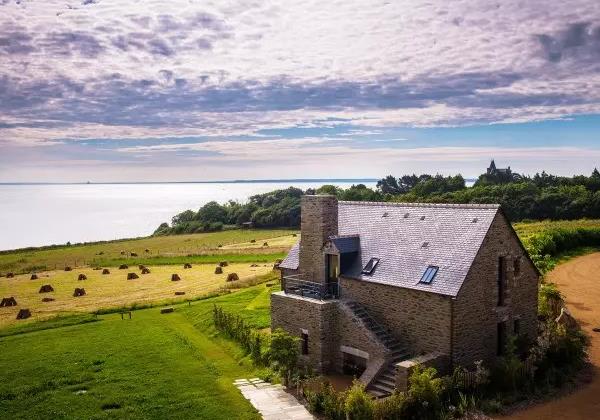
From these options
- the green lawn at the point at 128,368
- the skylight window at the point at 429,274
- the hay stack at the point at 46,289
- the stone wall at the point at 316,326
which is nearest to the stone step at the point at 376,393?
the stone wall at the point at 316,326

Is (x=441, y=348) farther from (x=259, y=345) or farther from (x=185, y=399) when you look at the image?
(x=185, y=399)

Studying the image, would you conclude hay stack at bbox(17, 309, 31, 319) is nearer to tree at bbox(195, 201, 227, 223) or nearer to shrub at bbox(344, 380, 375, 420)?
shrub at bbox(344, 380, 375, 420)

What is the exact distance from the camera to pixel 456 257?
25.5 m

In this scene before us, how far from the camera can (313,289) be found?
3031 cm

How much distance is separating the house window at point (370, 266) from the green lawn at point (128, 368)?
8.33 metres

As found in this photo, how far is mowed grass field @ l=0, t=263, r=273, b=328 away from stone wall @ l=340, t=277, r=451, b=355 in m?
24.2

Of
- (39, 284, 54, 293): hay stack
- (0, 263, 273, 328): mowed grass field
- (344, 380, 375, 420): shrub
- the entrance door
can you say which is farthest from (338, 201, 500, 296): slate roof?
(39, 284, 54, 293): hay stack

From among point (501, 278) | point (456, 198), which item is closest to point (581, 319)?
point (501, 278)

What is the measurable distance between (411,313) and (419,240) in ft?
13.7

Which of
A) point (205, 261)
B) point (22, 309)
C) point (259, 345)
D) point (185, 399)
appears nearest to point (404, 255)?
Answer: point (259, 345)

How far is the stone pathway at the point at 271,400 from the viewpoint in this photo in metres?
23.0

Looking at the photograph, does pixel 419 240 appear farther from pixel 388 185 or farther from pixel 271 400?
pixel 388 185

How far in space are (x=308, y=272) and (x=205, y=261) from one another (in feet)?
143

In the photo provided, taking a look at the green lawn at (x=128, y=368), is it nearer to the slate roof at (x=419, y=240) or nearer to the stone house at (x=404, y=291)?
the stone house at (x=404, y=291)
